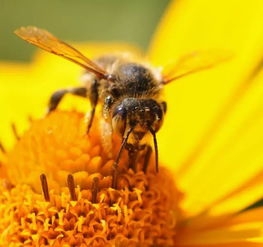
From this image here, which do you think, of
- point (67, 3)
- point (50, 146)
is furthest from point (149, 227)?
point (67, 3)

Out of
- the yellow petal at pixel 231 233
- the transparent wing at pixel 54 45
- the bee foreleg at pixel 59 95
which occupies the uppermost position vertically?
the bee foreleg at pixel 59 95

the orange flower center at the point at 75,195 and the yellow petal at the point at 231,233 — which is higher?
the orange flower center at the point at 75,195

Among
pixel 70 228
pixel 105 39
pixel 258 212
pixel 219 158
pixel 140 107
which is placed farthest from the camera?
pixel 105 39

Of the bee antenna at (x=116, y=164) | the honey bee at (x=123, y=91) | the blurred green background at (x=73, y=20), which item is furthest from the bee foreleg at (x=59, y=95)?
the blurred green background at (x=73, y=20)

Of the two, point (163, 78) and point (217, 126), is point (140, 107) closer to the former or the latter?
point (163, 78)

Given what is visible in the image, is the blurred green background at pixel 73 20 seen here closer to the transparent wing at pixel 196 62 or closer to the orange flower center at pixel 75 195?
the transparent wing at pixel 196 62

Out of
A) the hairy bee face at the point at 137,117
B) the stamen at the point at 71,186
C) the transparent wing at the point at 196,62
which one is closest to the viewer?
the hairy bee face at the point at 137,117
